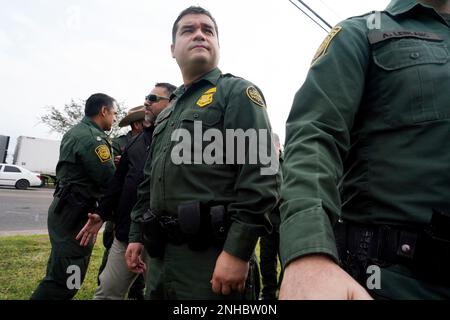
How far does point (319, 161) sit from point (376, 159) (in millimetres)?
283

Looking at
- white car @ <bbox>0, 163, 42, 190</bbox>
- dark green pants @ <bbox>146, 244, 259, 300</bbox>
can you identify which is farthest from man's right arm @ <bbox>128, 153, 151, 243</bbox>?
white car @ <bbox>0, 163, 42, 190</bbox>

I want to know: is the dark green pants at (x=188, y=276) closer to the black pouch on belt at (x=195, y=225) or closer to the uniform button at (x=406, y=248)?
the black pouch on belt at (x=195, y=225)

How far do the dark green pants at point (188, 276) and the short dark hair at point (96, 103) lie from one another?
2497 mm

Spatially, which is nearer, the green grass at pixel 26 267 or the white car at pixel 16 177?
the green grass at pixel 26 267

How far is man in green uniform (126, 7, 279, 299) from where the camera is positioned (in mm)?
1577

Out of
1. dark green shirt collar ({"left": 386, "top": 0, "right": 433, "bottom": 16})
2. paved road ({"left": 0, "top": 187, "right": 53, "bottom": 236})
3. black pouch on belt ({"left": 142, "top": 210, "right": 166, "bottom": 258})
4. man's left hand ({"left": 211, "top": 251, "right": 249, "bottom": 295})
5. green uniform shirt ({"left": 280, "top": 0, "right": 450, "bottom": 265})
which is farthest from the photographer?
paved road ({"left": 0, "top": 187, "right": 53, "bottom": 236})

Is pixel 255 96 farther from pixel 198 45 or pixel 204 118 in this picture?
pixel 198 45

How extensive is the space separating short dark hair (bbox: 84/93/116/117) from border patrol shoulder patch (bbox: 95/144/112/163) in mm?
544

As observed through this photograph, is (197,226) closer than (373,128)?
No

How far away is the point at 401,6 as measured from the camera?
1186mm

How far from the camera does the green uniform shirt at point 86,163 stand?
334 centimetres

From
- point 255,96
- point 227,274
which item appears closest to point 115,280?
point 227,274

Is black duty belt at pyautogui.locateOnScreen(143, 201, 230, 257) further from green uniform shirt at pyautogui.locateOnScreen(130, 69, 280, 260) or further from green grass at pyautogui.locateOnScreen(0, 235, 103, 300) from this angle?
green grass at pyautogui.locateOnScreen(0, 235, 103, 300)

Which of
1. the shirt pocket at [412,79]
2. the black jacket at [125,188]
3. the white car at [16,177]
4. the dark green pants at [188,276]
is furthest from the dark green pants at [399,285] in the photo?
the white car at [16,177]
